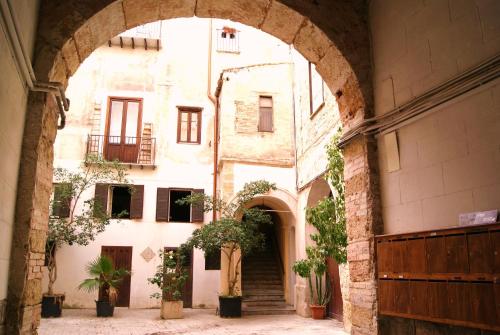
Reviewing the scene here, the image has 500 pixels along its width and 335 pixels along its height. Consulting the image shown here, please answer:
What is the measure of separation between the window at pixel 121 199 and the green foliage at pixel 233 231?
2832 mm

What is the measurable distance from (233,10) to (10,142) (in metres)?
2.98

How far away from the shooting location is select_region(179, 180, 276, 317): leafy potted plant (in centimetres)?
1088

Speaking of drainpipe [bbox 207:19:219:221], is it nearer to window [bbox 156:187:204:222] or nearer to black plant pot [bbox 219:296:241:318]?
window [bbox 156:187:204:222]

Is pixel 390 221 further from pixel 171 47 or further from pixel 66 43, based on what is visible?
pixel 171 47

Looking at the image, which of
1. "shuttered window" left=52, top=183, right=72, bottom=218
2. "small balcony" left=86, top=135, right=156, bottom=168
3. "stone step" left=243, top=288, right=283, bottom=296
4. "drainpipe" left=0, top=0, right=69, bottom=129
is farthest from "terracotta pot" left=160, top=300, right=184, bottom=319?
"drainpipe" left=0, top=0, right=69, bottom=129

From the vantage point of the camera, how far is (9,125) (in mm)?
3543

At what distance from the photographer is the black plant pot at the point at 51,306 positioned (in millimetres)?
10898

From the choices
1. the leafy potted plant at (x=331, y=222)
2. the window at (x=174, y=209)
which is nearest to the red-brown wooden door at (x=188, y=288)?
the window at (x=174, y=209)

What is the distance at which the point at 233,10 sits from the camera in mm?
5461

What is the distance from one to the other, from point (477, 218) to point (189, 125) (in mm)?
12496

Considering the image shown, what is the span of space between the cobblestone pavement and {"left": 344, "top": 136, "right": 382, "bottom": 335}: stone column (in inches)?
161

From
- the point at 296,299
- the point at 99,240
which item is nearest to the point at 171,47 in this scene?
the point at 99,240

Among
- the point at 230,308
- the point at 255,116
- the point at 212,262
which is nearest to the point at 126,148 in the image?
the point at 255,116

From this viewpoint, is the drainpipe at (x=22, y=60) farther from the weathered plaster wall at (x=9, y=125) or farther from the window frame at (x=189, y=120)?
the window frame at (x=189, y=120)
